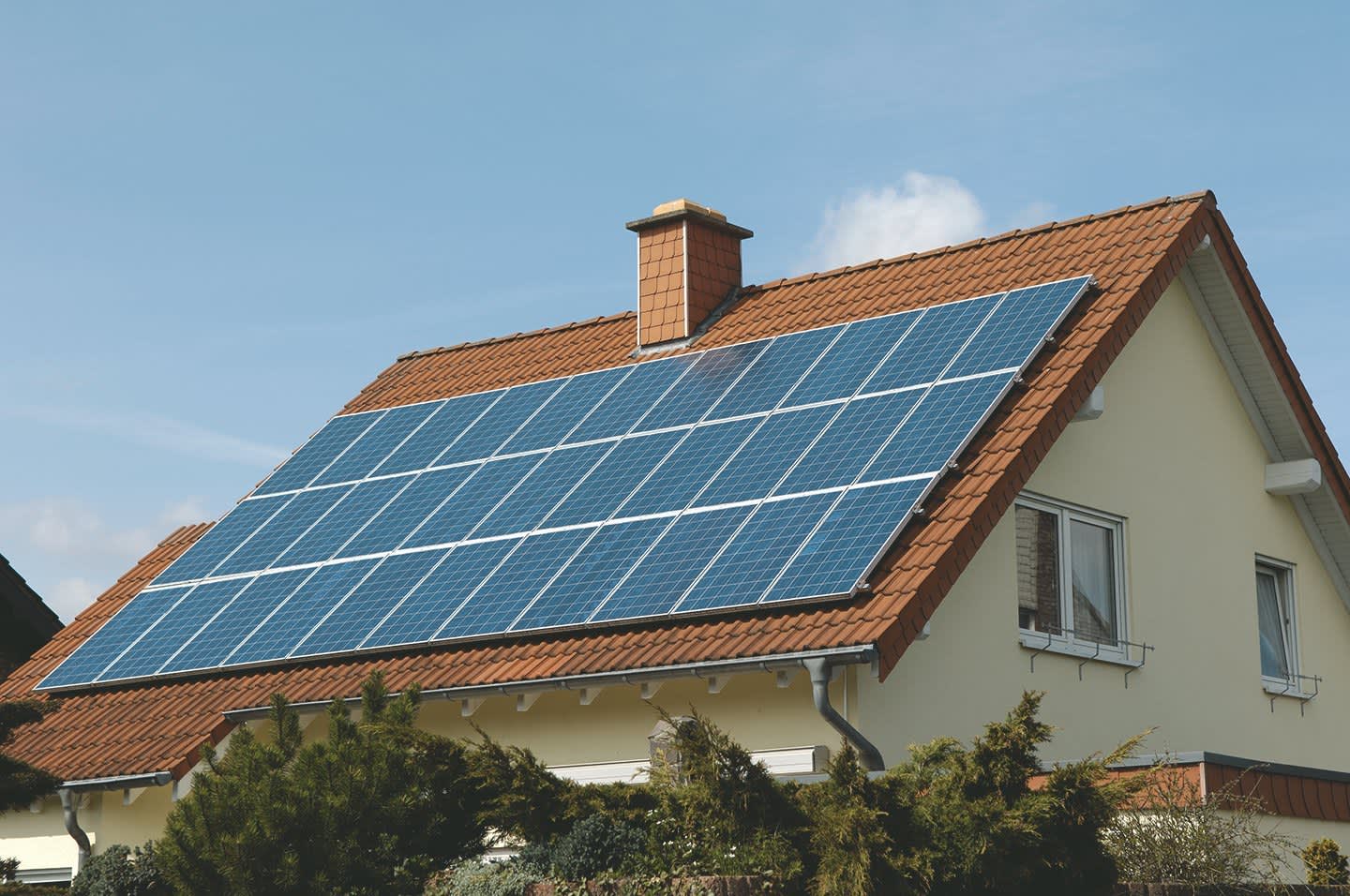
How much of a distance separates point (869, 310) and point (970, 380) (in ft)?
9.94

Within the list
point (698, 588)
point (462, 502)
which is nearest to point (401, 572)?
point (462, 502)

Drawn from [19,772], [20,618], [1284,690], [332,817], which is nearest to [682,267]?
[1284,690]

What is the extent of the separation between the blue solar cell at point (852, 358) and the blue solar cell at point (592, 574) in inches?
85.7

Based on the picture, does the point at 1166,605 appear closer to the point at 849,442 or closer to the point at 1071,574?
the point at 1071,574

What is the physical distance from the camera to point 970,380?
15891 millimetres

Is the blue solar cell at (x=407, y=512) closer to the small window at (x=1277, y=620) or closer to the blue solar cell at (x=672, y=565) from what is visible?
the blue solar cell at (x=672, y=565)

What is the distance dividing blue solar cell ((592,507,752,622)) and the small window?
22.3ft

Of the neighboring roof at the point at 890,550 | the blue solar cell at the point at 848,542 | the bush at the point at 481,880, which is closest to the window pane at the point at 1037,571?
the neighboring roof at the point at 890,550

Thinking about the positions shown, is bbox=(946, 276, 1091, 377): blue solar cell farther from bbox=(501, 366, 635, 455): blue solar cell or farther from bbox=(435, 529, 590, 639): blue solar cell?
bbox=(501, 366, 635, 455): blue solar cell

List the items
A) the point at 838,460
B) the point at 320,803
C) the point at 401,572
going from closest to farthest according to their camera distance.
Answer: the point at 320,803, the point at 838,460, the point at 401,572

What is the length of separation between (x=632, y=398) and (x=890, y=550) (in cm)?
525

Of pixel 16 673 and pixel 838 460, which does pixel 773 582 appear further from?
pixel 16 673

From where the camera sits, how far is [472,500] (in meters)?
17.7

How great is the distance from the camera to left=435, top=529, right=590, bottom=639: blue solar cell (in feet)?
50.6
